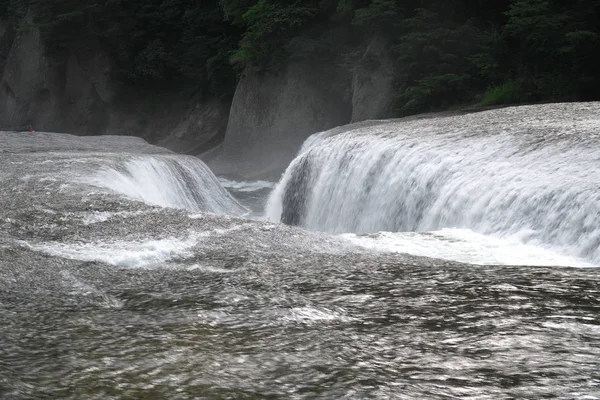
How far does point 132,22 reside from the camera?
3959 cm

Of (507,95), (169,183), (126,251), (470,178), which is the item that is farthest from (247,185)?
(126,251)

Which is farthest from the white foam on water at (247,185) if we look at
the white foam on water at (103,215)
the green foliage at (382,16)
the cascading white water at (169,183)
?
the white foam on water at (103,215)

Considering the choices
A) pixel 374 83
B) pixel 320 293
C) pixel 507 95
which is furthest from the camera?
pixel 374 83

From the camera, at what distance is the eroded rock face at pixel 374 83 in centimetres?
2448

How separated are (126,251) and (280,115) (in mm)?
24039

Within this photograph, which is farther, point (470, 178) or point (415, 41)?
point (415, 41)

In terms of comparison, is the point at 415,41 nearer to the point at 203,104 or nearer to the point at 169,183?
the point at 169,183

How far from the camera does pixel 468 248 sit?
6934 millimetres

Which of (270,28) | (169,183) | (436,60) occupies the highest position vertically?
(270,28)

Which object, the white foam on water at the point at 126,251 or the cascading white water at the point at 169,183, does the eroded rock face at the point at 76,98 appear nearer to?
the cascading white water at the point at 169,183

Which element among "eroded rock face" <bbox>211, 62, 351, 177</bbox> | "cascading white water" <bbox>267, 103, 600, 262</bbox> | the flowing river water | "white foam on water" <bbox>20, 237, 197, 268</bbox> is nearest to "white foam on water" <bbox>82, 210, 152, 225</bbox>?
the flowing river water

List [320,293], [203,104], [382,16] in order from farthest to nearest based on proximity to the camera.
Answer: [203,104]
[382,16]
[320,293]

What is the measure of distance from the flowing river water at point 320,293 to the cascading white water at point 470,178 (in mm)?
43

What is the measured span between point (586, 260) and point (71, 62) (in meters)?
37.4
